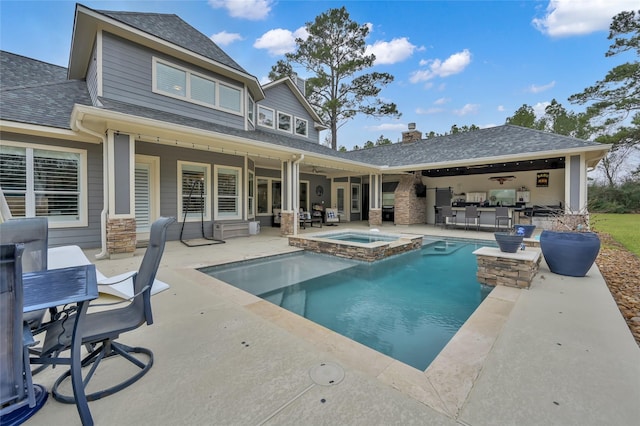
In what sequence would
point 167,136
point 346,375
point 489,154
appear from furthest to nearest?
point 489,154 < point 167,136 < point 346,375

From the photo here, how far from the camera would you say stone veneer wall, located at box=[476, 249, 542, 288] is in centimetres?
394

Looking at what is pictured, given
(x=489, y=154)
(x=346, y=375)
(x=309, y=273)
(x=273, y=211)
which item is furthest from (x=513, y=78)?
(x=346, y=375)

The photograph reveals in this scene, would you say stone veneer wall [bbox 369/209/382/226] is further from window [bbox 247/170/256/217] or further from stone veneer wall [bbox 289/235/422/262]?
window [bbox 247/170/256/217]

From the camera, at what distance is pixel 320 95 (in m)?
19.1

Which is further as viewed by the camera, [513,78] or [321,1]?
[321,1]

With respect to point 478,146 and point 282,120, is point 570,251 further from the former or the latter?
point 282,120

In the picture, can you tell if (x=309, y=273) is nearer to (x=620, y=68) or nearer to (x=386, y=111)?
(x=386, y=111)

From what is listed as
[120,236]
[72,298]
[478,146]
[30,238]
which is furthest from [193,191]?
[478,146]

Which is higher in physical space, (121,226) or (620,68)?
(620,68)

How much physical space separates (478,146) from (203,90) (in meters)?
10.5

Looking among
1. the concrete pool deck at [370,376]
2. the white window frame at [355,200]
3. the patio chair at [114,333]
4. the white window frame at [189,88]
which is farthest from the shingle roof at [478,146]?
the patio chair at [114,333]

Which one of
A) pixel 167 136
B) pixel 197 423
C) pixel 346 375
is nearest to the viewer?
pixel 197 423

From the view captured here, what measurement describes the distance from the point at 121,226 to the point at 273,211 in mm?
7159

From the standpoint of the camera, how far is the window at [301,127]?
1291cm
